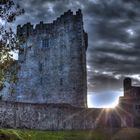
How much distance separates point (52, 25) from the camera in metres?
48.8

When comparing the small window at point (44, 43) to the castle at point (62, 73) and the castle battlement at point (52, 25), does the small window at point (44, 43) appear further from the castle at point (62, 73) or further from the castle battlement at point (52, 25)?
the castle battlement at point (52, 25)

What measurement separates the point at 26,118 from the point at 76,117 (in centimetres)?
736

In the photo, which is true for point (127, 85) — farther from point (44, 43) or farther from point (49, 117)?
point (49, 117)

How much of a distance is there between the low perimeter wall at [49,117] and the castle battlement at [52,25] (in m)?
15.9

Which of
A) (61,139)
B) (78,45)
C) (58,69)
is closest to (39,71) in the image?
(58,69)

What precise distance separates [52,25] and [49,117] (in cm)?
2171

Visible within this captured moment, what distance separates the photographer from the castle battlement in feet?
154

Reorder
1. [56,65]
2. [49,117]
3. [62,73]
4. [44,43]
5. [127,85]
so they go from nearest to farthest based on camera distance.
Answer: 1. [49,117]
2. [62,73]
3. [56,65]
4. [127,85]
5. [44,43]

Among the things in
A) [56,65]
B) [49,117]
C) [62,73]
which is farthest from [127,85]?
[49,117]

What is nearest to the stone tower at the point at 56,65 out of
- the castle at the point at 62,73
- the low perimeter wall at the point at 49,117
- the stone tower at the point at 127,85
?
the castle at the point at 62,73

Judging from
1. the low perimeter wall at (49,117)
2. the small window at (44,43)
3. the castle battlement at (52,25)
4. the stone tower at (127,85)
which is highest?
the castle battlement at (52,25)

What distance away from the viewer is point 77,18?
4666 centimetres

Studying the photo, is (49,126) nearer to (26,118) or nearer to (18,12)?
(26,118)

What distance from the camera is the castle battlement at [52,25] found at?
1843 inches
